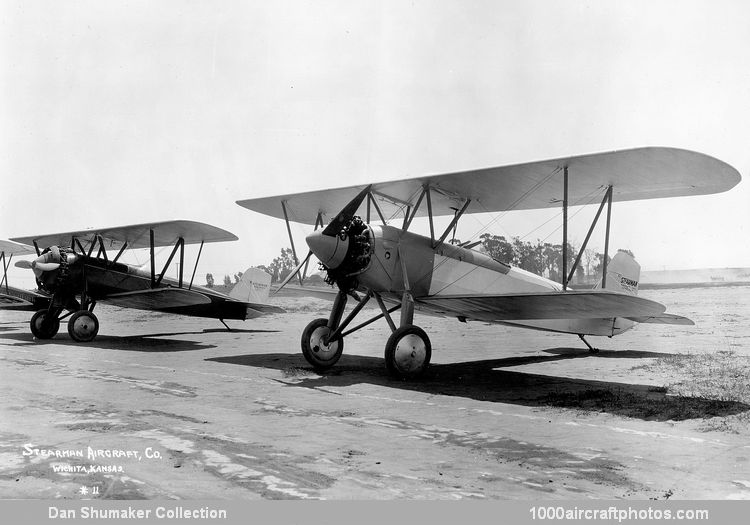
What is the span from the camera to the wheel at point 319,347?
361 inches

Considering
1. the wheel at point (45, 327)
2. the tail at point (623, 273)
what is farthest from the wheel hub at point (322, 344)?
the wheel at point (45, 327)

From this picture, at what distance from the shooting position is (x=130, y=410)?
19.5 feet

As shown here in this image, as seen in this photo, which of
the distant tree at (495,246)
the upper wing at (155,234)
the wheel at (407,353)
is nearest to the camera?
the wheel at (407,353)

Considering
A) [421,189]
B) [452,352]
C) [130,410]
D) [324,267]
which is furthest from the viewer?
[452,352]

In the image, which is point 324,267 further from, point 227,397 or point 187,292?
point 187,292

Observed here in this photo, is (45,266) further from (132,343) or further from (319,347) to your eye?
A: (319,347)

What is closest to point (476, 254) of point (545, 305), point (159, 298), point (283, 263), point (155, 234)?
point (545, 305)

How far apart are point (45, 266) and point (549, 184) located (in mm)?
12176

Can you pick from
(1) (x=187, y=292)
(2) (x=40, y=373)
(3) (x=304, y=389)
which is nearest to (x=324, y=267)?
(3) (x=304, y=389)

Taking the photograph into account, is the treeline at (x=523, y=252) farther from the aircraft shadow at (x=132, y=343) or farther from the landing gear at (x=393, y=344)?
the aircraft shadow at (x=132, y=343)

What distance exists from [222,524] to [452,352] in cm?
1024

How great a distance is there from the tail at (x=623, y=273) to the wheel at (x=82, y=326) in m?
12.2

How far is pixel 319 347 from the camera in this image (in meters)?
9.27

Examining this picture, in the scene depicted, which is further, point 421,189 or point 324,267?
point 421,189
